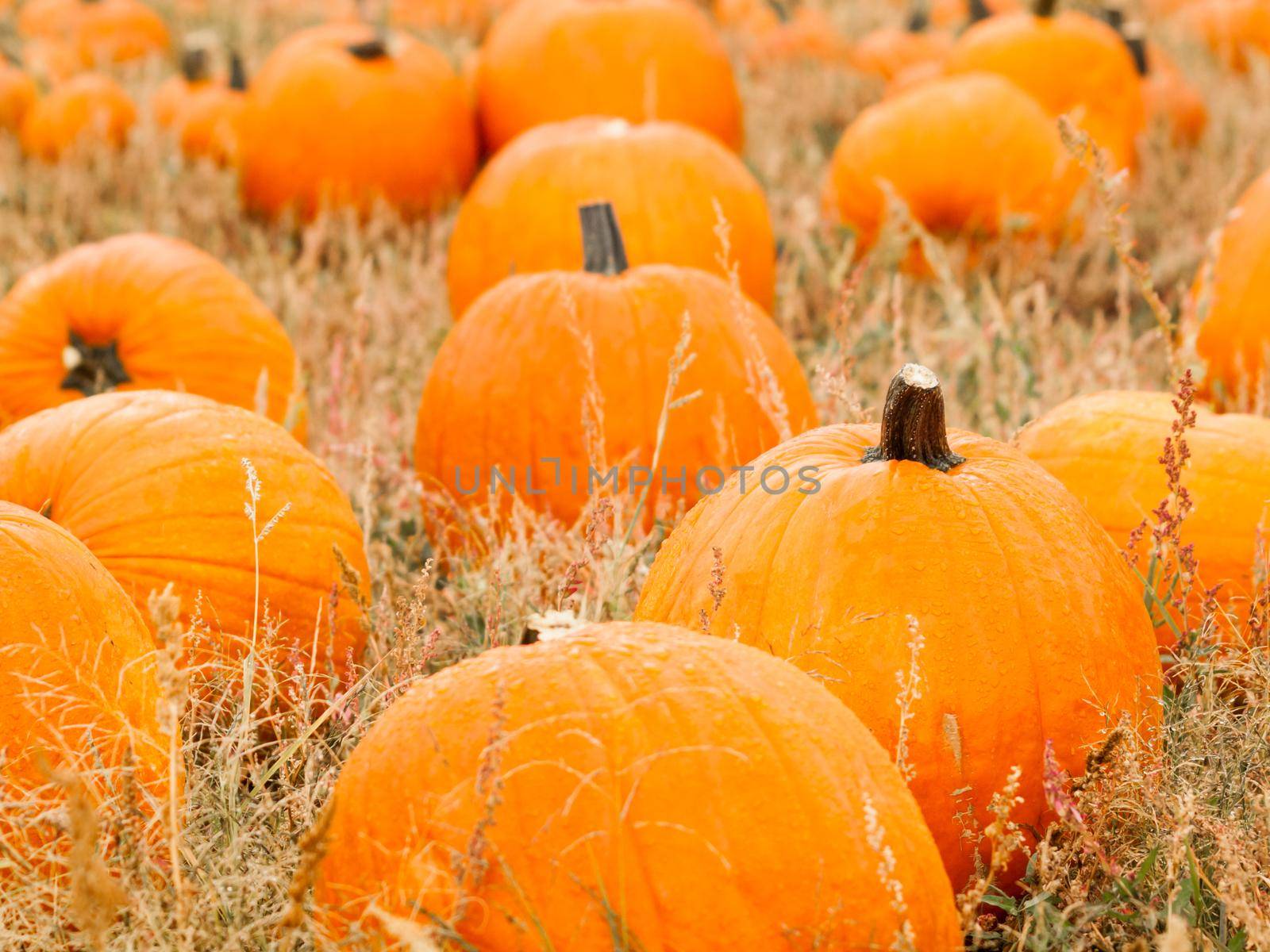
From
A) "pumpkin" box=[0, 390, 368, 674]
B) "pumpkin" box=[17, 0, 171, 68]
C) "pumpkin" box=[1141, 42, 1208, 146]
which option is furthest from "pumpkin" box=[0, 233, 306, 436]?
"pumpkin" box=[17, 0, 171, 68]

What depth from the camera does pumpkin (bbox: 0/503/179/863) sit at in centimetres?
183

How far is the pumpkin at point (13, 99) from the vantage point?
761 centimetres

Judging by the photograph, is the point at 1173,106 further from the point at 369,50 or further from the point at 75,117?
the point at 75,117

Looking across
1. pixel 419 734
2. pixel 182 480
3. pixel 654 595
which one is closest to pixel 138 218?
pixel 182 480

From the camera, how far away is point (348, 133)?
231 inches

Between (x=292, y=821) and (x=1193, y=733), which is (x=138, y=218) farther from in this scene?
(x=1193, y=733)

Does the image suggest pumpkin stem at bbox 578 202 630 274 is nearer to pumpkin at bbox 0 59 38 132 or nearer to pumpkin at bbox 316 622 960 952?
pumpkin at bbox 316 622 960 952

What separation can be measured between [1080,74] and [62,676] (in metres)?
5.61

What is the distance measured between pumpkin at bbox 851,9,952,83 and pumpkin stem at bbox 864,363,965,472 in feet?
22.7

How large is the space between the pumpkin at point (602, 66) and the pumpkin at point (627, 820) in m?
4.54

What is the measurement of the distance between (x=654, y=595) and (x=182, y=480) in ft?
2.92

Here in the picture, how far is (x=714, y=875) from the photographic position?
1528mm

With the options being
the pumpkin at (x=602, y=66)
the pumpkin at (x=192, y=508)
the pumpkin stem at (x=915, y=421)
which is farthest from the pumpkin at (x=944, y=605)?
the pumpkin at (x=602, y=66)

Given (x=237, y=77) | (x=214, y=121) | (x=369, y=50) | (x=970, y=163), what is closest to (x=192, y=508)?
(x=970, y=163)
